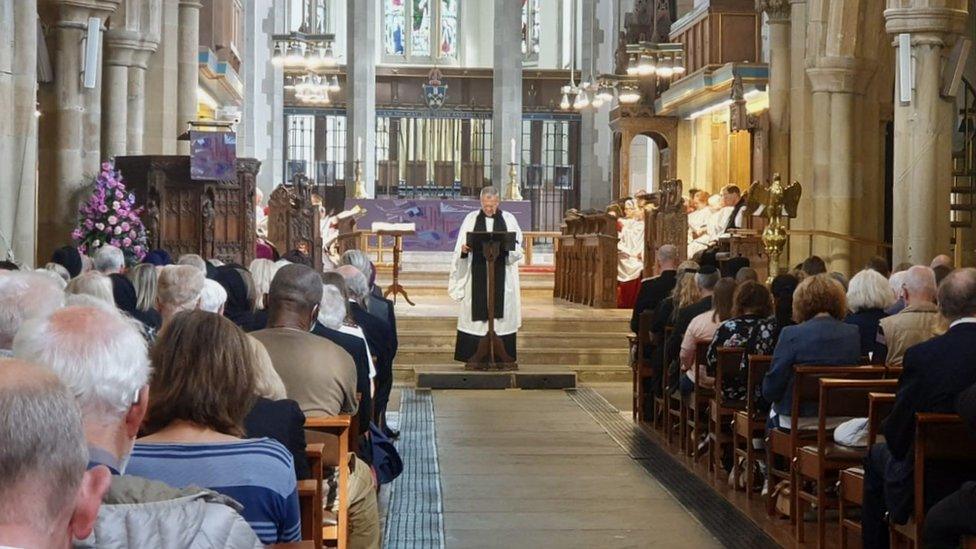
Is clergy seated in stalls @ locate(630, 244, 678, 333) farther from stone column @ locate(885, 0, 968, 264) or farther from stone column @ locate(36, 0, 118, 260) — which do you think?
stone column @ locate(36, 0, 118, 260)

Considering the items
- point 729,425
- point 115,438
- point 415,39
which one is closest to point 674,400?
point 729,425

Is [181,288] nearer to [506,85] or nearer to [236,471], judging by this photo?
[236,471]

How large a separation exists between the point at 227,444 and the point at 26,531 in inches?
67.5

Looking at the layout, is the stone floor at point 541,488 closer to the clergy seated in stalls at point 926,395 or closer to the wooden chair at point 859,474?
the wooden chair at point 859,474

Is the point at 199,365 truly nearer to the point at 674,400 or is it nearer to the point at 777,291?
the point at 777,291

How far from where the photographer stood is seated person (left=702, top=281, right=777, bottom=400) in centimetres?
793

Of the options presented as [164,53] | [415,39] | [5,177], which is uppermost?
[415,39]

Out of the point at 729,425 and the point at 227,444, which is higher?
the point at 227,444

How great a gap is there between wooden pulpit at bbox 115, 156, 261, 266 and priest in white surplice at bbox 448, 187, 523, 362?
2.24 meters

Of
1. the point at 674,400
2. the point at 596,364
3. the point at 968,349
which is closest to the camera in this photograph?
the point at 968,349

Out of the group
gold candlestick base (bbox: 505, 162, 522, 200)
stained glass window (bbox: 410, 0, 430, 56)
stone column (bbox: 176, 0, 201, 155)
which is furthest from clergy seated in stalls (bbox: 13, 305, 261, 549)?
stained glass window (bbox: 410, 0, 430, 56)

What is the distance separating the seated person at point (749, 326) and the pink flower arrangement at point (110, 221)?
6.18 metres

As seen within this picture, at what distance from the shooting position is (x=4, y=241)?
34.9 ft

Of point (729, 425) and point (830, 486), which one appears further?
point (729, 425)
